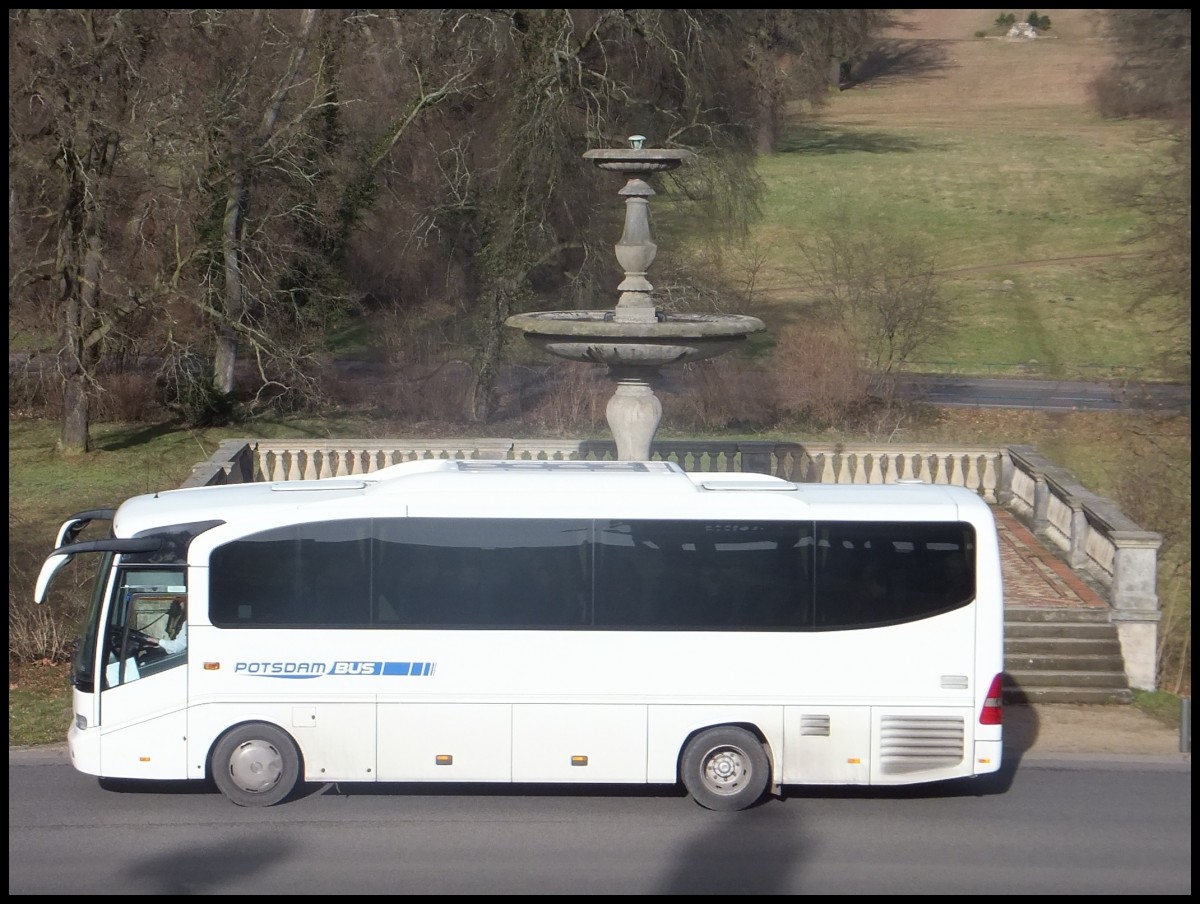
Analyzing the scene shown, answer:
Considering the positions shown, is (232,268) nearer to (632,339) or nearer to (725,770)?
(632,339)

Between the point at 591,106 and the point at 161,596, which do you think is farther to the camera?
the point at 591,106

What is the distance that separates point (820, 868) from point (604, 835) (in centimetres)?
166

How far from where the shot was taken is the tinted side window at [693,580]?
10.9 metres

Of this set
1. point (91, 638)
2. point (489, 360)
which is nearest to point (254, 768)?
point (91, 638)

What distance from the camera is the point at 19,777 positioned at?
38.1ft

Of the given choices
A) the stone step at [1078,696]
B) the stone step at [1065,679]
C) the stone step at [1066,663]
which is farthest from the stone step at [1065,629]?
the stone step at [1078,696]

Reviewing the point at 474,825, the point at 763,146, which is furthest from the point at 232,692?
the point at 763,146

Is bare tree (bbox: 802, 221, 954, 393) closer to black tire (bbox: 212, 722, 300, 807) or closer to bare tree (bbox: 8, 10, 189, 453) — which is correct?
bare tree (bbox: 8, 10, 189, 453)

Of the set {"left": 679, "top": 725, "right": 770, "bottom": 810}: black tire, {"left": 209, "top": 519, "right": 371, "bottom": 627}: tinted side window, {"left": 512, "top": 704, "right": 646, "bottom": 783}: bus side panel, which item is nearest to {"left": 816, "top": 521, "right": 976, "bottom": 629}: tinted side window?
{"left": 679, "top": 725, "right": 770, "bottom": 810}: black tire

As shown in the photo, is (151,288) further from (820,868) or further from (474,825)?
(820,868)

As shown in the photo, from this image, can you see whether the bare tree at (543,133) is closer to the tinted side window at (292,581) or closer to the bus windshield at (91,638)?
the tinted side window at (292,581)

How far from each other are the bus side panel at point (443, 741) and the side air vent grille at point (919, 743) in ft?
9.84

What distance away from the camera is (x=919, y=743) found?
10836mm

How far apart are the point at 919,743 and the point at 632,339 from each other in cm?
639
